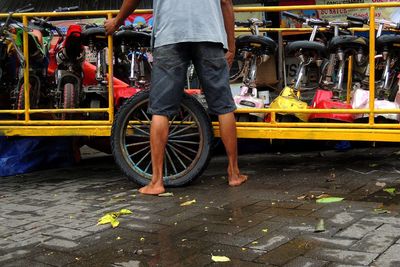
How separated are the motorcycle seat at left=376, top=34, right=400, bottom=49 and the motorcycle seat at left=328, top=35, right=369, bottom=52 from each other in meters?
0.12

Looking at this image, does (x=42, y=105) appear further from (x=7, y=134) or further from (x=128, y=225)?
(x=128, y=225)

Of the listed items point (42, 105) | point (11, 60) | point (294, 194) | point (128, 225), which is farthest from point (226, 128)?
point (11, 60)

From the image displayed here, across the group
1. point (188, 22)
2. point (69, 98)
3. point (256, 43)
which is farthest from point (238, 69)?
point (69, 98)

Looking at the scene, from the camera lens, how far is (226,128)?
416 centimetres

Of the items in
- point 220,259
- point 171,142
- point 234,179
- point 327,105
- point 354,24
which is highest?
point 354,24

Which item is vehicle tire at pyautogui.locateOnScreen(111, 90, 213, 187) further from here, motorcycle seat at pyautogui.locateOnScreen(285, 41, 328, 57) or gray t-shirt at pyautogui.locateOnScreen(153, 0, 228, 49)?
motorcycle seat at pyautogui.locateOnScreen(285, 41, 328, 57)

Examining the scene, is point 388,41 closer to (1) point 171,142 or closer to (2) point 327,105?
(2) point 327,105

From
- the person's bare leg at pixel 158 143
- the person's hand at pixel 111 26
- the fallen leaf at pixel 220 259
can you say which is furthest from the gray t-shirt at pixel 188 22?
the fallen leaf at pixel 220 259

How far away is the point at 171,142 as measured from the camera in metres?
4.46

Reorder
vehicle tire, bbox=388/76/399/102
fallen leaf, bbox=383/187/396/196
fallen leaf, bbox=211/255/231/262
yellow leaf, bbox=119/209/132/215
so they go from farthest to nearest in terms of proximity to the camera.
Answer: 1. vehicle tire, bbox=388/76/399/102
2. fallen leaf, bbox=383/187/396/196
3. yellow leaf, bbox=119/209/132/215
4. fallen leaf, bbox=211/255/231/262

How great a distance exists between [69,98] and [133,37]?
0.87m

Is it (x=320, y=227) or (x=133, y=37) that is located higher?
(x=133, y=37)

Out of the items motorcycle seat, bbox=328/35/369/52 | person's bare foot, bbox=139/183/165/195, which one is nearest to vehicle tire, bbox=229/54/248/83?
motorcycle seat, bbox=328/35/369/52

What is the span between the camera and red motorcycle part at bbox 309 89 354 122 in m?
4.62
